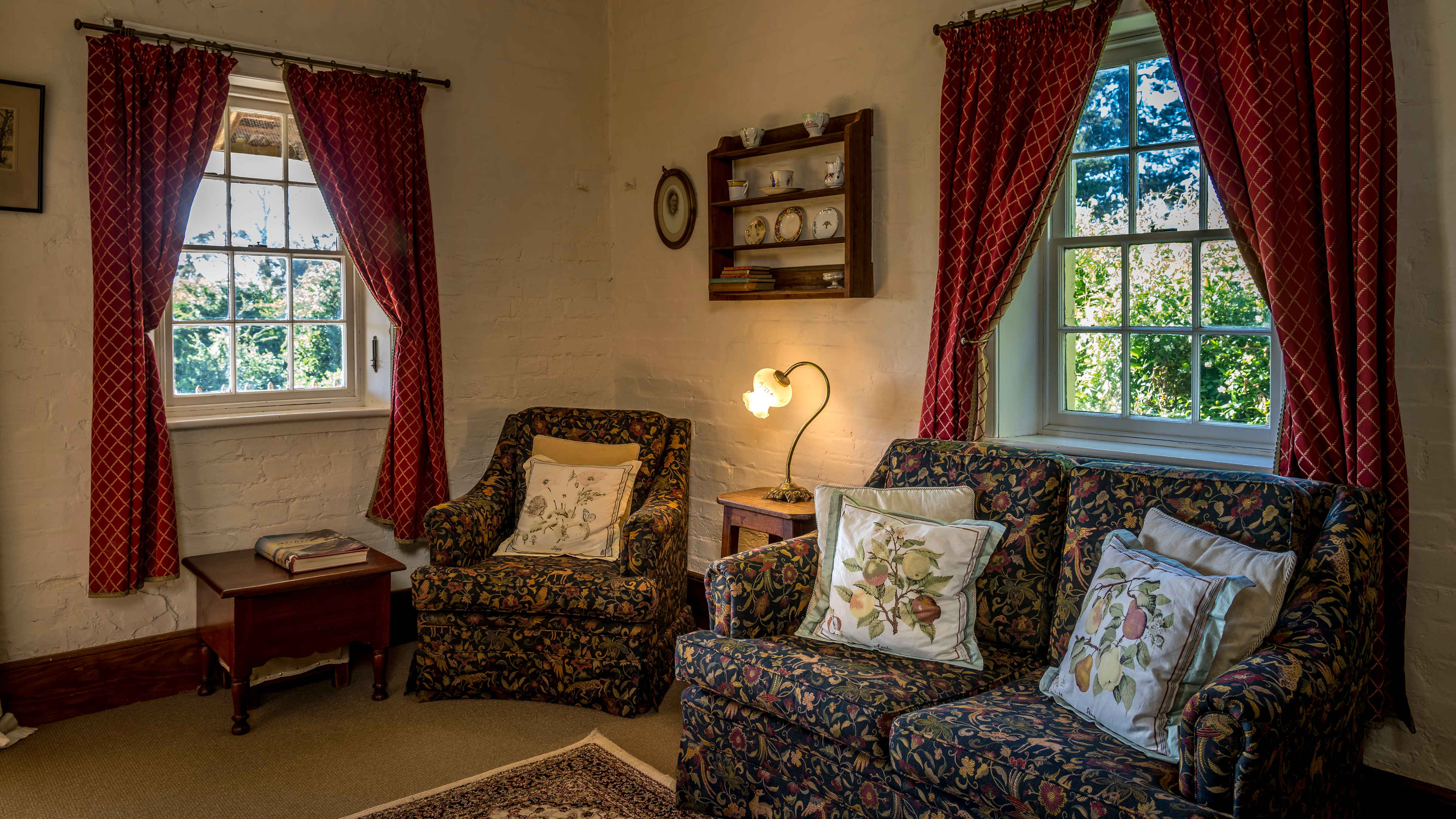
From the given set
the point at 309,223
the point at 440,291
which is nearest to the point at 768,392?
the point at 440,291

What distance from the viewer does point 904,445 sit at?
3127mm

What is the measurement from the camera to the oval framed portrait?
4359 millimetres

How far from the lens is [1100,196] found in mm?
3232

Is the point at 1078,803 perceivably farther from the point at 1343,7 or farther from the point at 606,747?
the point at 1343,7

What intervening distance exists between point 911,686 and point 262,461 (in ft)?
8.79

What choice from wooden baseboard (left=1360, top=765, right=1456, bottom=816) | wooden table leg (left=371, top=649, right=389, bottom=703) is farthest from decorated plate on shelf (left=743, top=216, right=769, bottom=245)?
wooden baseboard (left=1360, top=765, right=1456, bottom=816)

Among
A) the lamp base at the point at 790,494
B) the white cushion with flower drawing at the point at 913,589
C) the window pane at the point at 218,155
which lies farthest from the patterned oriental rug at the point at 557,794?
the window pane at the point at 218,155

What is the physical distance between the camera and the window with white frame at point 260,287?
3719 millimetres

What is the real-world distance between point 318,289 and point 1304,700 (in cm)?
363

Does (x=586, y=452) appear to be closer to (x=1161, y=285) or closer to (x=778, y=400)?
(x=778, y=400)

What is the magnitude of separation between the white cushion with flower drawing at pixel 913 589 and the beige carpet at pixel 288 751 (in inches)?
31.6

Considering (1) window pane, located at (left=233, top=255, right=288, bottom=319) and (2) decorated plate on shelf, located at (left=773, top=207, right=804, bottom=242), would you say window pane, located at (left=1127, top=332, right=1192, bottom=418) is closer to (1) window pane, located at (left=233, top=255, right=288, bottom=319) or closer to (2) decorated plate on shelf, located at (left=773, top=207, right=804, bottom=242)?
(2) decorated plate on shelf, located at (left=773, top=207, right=804, bottom=242)

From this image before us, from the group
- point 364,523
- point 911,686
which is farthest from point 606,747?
point 364,523

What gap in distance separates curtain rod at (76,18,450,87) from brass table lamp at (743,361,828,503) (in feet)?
6.13
